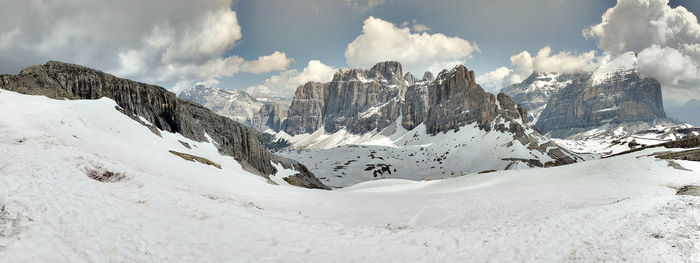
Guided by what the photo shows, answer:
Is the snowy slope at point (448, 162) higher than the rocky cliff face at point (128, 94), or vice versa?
the rocky cliff face at point (128, 94)

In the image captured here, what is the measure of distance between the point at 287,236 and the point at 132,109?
58300mm

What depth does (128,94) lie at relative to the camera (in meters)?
56.9

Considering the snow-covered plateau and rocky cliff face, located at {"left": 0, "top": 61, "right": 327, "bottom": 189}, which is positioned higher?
rocky cliff face, located at {"left": 0, "top": 61, "right": 327, "bottom": 189}

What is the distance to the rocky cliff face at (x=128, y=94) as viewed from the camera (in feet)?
137

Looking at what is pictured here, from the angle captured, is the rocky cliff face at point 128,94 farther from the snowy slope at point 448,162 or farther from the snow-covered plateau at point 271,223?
the snowy slope at point 448,162

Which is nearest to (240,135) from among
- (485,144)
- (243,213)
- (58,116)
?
(58,116)

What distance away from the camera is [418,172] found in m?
173

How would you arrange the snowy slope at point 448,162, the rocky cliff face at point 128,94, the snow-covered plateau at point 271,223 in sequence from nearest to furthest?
the snow-covered plateau at point 271,223 → the rocky cliff face at point 128,94 → the snowy slope at point 448,162

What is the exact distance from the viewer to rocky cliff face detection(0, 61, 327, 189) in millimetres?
41875

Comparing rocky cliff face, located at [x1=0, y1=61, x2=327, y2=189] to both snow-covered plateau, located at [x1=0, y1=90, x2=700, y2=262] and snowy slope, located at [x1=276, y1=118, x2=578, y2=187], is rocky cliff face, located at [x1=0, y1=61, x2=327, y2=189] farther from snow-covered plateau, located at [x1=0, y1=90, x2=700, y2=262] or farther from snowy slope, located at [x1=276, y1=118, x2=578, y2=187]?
snowy slope, located at [x1=276, y1=118, x2=578, y2=187]

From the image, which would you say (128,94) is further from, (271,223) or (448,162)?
(448,162)

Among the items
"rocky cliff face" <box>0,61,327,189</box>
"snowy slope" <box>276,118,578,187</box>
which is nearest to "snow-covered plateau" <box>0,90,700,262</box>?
"rocky cliff face" <box>0,61,327,189</box>

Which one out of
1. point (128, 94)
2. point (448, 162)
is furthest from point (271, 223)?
point (448, 162)

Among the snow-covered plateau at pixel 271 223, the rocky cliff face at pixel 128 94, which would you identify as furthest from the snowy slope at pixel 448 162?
the snow-covered plateau at pixel 271 223
